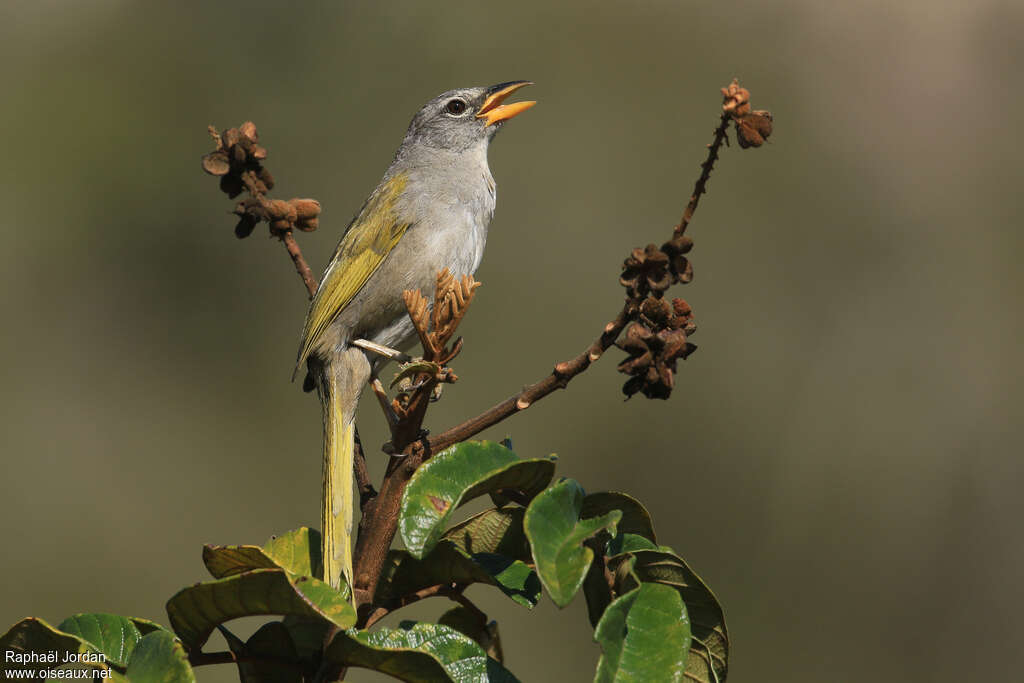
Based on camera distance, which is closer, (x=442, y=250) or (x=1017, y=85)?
(x=442, y=250)

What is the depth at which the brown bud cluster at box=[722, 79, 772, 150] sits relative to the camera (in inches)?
64.4

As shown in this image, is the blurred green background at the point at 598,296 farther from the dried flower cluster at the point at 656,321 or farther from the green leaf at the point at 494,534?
the dried flower cluster at the point at 656,321

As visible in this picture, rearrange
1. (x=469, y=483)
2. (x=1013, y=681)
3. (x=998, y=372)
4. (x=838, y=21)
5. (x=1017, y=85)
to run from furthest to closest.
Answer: (x=838, y=21) → (x=1017, y=85) → (x=998, y=372) → (x=1013, y=681) → (x=469, y=483)

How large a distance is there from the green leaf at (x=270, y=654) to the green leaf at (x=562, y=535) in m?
0.51

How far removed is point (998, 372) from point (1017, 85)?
2.47m

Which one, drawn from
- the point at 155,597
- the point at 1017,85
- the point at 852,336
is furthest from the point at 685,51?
the point at 155,597

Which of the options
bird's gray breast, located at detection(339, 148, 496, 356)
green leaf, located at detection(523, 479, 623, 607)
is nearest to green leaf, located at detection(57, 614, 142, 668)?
green leaf, located at detection(523, 479, 623, 607)

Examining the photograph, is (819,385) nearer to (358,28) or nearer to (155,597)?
(155,597)

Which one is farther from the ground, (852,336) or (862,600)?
(852,336)

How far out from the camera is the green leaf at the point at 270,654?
170 cm

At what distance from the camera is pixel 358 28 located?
7.98 m

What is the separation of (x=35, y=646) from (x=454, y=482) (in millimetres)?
747

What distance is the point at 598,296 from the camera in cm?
623

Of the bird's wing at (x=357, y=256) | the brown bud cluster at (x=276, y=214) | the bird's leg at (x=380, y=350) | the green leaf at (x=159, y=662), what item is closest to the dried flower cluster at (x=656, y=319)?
the green leaf at (x=159, y=662)
